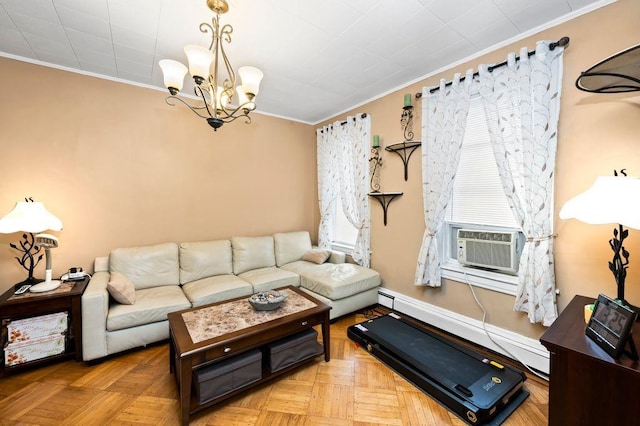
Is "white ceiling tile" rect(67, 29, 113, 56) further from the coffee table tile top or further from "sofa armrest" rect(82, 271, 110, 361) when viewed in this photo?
the coffee table tile top

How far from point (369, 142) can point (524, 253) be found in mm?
2107

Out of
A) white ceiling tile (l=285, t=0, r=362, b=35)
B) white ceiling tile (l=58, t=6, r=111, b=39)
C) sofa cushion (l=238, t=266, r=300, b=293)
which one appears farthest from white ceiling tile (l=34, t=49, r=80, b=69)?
sofa cushion (l=238, t=266, r=300, b=293)

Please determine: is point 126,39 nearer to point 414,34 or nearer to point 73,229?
point 73,229

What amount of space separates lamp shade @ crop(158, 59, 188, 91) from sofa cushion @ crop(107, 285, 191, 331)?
6.20 ft

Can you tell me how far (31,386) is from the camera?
187 cm

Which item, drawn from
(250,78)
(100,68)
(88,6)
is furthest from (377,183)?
(100,68)

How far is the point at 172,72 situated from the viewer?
1667 millimetres

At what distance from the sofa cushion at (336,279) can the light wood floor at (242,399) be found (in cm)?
75

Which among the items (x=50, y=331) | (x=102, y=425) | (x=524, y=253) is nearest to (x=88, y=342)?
(x=50, y=331)

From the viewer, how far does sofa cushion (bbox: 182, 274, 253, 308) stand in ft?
8.39

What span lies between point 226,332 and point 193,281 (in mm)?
1510

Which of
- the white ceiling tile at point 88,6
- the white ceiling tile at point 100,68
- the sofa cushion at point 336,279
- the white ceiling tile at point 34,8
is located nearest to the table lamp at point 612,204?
the sofa cushion at point 336,279

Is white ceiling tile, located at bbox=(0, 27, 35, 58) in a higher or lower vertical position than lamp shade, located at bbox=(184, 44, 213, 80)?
higher

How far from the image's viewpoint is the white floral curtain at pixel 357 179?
134 inches
